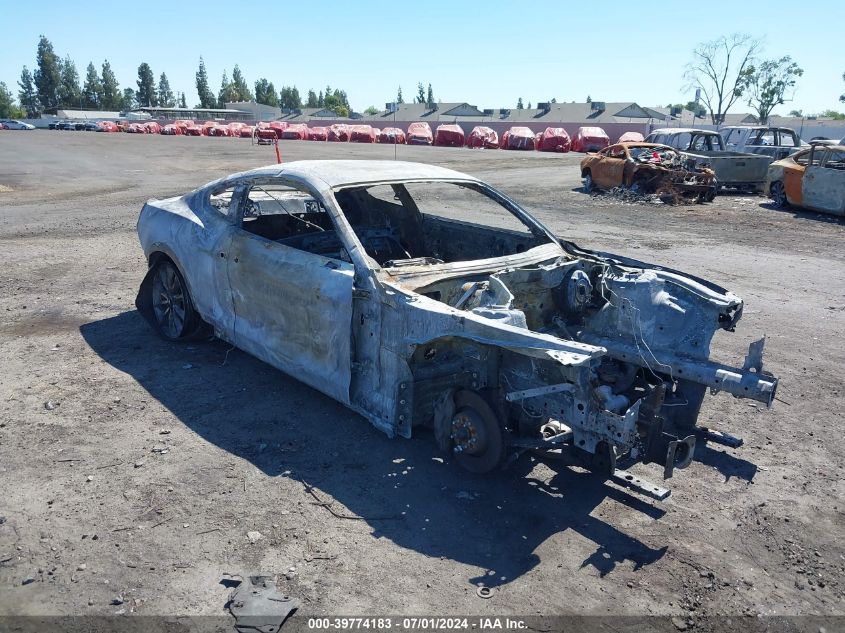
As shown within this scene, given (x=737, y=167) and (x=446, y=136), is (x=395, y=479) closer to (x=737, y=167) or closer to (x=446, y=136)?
(x=737, y=167)

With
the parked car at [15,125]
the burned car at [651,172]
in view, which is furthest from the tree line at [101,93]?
the burned car at [651,172]

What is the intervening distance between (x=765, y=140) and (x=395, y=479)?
20957mm

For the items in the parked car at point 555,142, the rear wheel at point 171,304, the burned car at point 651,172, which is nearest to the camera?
the rear wheel at point 171,304

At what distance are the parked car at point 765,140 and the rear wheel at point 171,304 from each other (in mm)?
19385

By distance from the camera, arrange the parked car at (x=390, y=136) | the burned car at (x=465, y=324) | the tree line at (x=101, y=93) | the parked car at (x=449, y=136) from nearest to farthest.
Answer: the burned car at (x=465, y=324) → the parked car at (x=449, y=136) → the parked car at (x=390, y=136) → the tree line at (x=101, y=93)

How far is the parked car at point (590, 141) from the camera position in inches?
1559

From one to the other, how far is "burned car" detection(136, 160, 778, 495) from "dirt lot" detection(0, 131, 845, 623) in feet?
0.93

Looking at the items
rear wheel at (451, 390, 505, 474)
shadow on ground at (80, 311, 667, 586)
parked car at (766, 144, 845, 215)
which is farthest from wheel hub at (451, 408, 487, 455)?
parked car at (766, 144, 845, 215)

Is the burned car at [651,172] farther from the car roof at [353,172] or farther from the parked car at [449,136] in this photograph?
the parked car at [449,136]

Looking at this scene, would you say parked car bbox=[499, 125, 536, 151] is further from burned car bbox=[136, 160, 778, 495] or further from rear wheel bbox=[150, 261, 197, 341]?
rear wheel bbox=[150, 261, 197, 341]

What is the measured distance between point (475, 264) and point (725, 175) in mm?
16527

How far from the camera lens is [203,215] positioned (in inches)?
214

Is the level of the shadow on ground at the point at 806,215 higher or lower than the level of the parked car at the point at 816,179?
lower

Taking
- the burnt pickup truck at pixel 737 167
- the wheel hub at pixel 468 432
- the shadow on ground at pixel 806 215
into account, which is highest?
the burnt pickup truck at pixel 737 167
